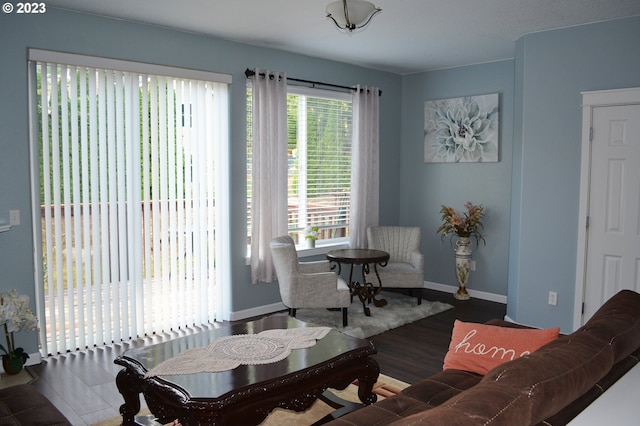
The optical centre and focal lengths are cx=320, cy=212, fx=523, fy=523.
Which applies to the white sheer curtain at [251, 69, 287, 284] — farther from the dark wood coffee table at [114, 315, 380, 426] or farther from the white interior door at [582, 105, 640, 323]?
the white interior door at [582, 105, 640, 323]

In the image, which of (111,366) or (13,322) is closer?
(13,322)

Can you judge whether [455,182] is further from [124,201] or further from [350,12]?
[124,201]

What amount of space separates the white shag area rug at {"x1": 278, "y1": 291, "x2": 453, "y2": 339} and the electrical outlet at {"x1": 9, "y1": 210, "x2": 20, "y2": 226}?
262cm

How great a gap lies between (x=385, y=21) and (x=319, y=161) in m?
2.06

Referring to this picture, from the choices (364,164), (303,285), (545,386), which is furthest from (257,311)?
(545,386)

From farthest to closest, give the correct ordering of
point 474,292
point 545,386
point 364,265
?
point 474,292
point 364,265
point 545,386

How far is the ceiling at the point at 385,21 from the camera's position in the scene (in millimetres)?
3871

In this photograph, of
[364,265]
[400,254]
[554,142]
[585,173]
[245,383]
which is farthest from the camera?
[400,254]

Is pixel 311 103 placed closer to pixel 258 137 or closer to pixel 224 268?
pixel 258 137

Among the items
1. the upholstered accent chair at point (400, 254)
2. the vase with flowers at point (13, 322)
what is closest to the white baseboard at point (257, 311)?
the upholstered accent chair at point (400, 254)

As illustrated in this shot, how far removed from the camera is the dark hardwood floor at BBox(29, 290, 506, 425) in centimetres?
334

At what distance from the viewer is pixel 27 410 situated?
2305 mm

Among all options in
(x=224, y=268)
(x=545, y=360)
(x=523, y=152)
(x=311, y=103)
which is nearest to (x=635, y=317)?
(x=545, y=360)

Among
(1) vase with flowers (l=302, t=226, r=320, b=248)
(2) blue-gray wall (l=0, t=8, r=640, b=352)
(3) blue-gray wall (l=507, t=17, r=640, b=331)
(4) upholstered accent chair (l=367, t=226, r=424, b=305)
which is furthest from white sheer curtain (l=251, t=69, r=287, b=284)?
(3) blue-gray wall (l=507, t=17, r=640, b=331)
